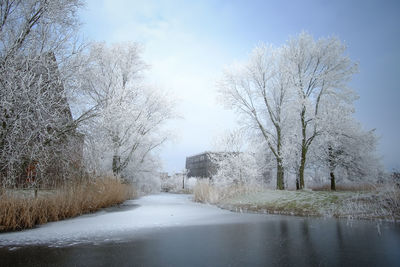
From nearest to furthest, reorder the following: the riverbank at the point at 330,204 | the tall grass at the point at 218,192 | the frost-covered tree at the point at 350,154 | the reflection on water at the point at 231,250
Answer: the reflection on water at the point at 231,250 → the riverbank at the point at 330,204 → the tall grass at the point at 218,192 → the frost-covered tree at the point at 350,154

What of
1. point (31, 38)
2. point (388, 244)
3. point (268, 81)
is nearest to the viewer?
point (388, 244)

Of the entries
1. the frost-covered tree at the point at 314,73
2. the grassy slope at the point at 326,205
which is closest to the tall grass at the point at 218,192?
the grassy slope at the point at 326,205

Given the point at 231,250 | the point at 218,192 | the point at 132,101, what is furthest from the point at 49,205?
the point at 218,192

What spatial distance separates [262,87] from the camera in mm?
16984

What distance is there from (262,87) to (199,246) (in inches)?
567

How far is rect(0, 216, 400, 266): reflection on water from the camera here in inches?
136

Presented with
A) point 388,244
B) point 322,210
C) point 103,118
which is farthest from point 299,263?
point 103,118

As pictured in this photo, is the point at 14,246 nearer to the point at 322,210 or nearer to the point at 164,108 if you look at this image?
the point at 322,210

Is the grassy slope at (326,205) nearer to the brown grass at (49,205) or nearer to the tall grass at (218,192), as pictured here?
the tall grass at (218,192)

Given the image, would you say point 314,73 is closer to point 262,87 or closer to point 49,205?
point 262,87

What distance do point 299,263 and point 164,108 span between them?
15.8 m

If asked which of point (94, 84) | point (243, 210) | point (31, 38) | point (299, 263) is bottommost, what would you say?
point (243, 210)

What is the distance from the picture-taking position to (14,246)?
4137 millimetres

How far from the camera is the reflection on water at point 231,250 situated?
3447 millimetres
